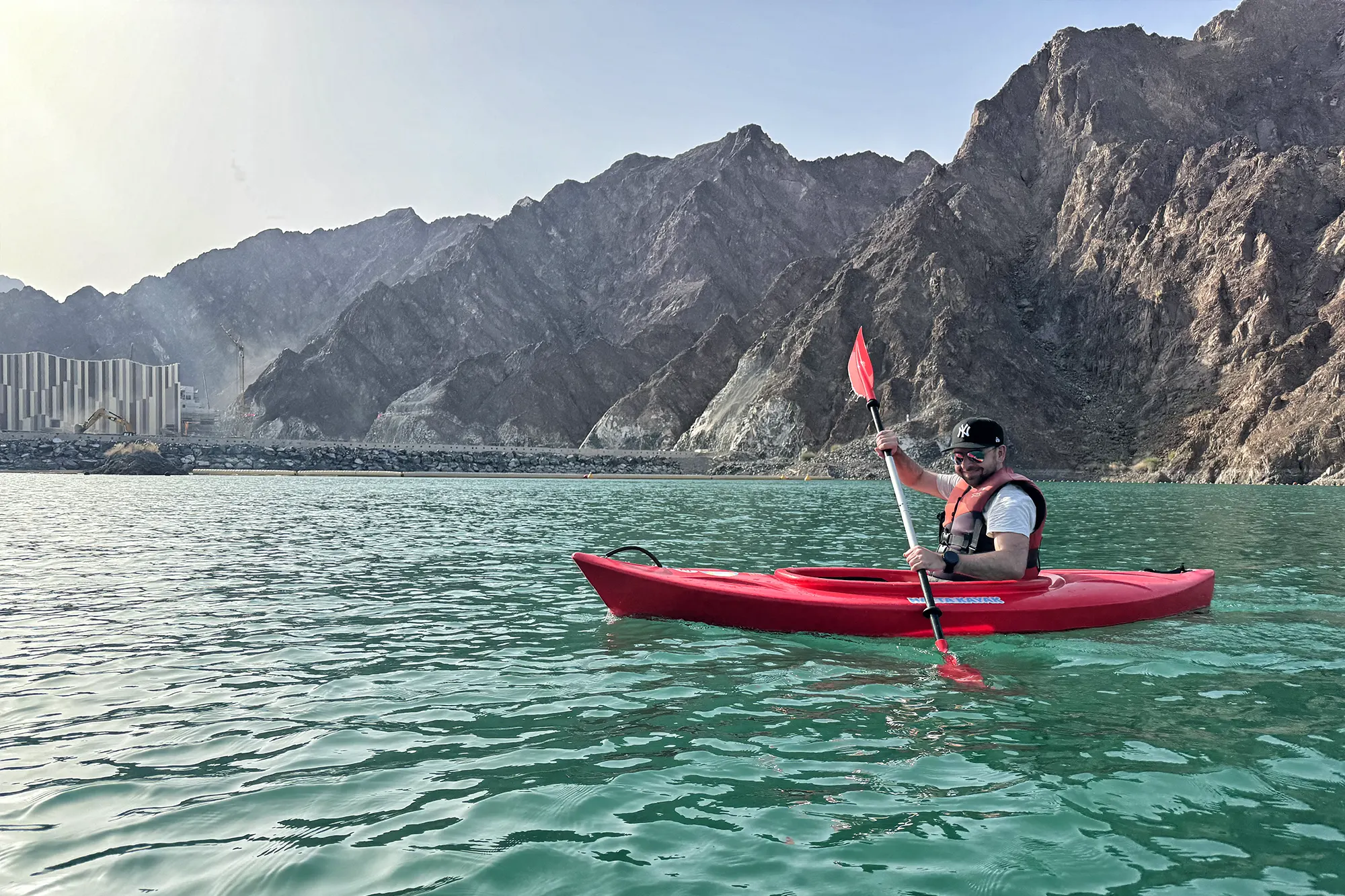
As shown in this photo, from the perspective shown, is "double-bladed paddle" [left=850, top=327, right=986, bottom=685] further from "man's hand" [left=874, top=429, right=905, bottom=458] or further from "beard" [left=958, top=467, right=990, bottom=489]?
"beard" [left=958, top=467, right=990, bottom=489]

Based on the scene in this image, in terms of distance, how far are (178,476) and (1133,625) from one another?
71989 millimetres

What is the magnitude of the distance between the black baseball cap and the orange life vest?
1.13 ft

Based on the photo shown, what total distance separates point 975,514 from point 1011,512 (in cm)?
39

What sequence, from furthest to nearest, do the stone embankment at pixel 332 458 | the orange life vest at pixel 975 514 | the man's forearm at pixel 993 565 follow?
the stone embankment at pixel 332 458, the man's forearm at pixel 993 565, the orange life vest at pixel 975 514

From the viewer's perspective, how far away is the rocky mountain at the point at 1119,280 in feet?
273

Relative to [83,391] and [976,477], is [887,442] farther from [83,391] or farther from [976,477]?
[83,391]

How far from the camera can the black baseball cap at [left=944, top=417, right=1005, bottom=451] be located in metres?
8.84

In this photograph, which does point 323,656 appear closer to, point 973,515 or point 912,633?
point 912,633

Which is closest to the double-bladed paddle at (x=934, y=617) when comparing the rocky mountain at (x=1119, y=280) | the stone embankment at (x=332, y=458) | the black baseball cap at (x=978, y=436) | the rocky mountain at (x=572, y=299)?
the black baseball cap at (x=978, y=436)

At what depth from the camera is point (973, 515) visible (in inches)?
361

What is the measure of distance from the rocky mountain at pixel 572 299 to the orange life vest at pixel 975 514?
407 feet

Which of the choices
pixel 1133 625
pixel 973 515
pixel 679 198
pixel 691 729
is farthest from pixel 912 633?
pixel 679 198

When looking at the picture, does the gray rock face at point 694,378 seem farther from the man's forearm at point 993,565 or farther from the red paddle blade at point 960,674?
the red paddle blade at point 960,674

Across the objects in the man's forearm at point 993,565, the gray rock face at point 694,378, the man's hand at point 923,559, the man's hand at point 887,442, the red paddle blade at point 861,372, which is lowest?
the man's forearm at point 993,565
